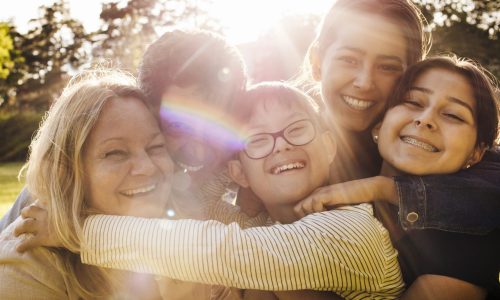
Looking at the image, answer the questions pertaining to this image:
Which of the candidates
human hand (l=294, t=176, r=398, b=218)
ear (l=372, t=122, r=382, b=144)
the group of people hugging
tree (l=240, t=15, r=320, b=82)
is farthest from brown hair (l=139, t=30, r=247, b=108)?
tree (l=240, t=15, r=320, b=82)

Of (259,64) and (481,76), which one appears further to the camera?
(259,64)

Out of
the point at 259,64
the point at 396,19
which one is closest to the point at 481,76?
the point at 396,19

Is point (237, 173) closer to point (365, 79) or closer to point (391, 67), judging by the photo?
point (365, 79)

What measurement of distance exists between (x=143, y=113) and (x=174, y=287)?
1007 millimetres

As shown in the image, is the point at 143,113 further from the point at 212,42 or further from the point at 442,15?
the point at 442,15

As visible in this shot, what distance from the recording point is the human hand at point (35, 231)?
98.3 inches

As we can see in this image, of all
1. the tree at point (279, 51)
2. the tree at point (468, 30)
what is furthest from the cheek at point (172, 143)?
the tree at point (468, 30)

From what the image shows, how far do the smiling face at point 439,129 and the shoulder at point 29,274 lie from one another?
1.94 metres

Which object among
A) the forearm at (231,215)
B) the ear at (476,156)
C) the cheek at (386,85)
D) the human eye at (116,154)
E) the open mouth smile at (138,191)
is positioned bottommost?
the forearm at (231,215)

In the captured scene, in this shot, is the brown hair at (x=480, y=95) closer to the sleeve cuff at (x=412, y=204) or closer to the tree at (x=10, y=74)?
the sleeve cuff at (x=412, y=204)

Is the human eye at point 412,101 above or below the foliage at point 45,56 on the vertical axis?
above

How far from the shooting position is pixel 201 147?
3045 millimetres

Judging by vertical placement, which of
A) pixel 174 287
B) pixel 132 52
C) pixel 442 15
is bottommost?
pixel 132 52

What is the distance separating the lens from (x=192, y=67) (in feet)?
9.59
